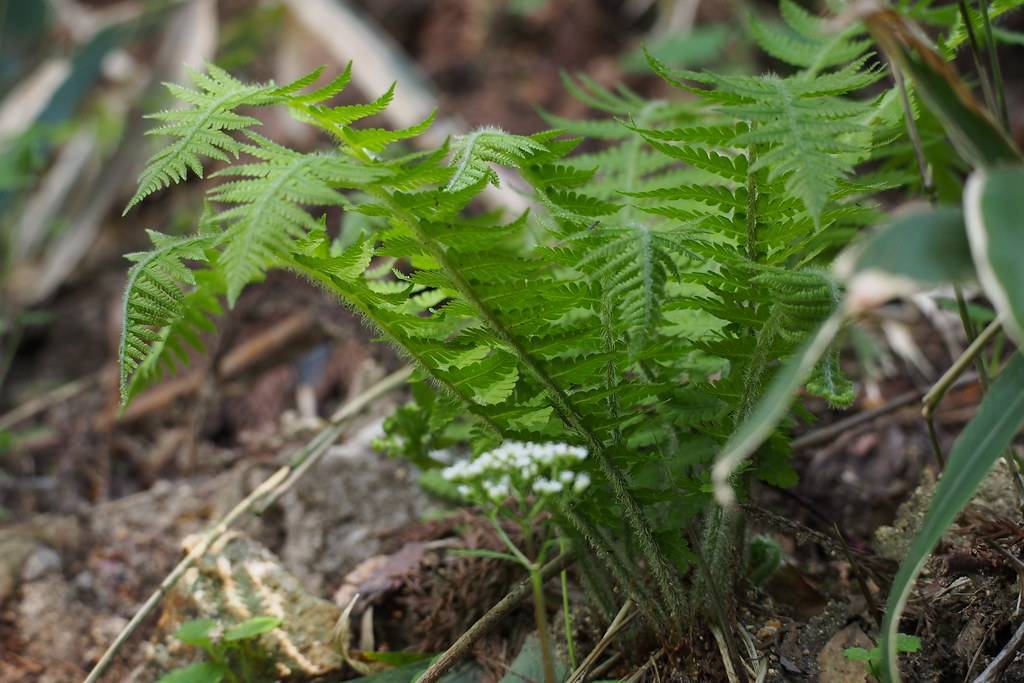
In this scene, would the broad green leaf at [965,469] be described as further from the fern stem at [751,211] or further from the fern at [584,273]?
the fern stem at [751,211]

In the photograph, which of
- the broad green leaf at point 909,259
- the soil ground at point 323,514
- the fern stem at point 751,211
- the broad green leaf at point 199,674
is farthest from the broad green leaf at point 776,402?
the broad green leaf at point 199,674

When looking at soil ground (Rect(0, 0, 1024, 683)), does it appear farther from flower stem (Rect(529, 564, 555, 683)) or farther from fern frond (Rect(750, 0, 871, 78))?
fern frond (Rect(750, 0, 871, 78))

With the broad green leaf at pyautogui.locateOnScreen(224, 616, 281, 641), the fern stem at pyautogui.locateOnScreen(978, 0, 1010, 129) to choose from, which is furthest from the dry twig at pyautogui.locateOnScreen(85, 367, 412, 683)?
the fern stem at pyautogui.locateOnScreen(978, 0, 1010, 129)

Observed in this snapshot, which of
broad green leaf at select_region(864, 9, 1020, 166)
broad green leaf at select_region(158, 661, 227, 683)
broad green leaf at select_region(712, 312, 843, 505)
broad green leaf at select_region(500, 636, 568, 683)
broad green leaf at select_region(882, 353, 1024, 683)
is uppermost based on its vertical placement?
broad green leaf at select_region(864, 9, 1020, 166)

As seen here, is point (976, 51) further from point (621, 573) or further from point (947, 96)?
point (621, 573)

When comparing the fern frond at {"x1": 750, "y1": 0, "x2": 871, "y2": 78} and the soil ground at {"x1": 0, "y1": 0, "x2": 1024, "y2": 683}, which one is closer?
the soil ground at {"x1": 0, "y1": 0, "x2": 1024, "y2": 683}

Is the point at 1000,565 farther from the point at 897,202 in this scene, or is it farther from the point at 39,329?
the point at 39,329

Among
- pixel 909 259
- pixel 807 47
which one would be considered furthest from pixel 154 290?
pixel 807 47
